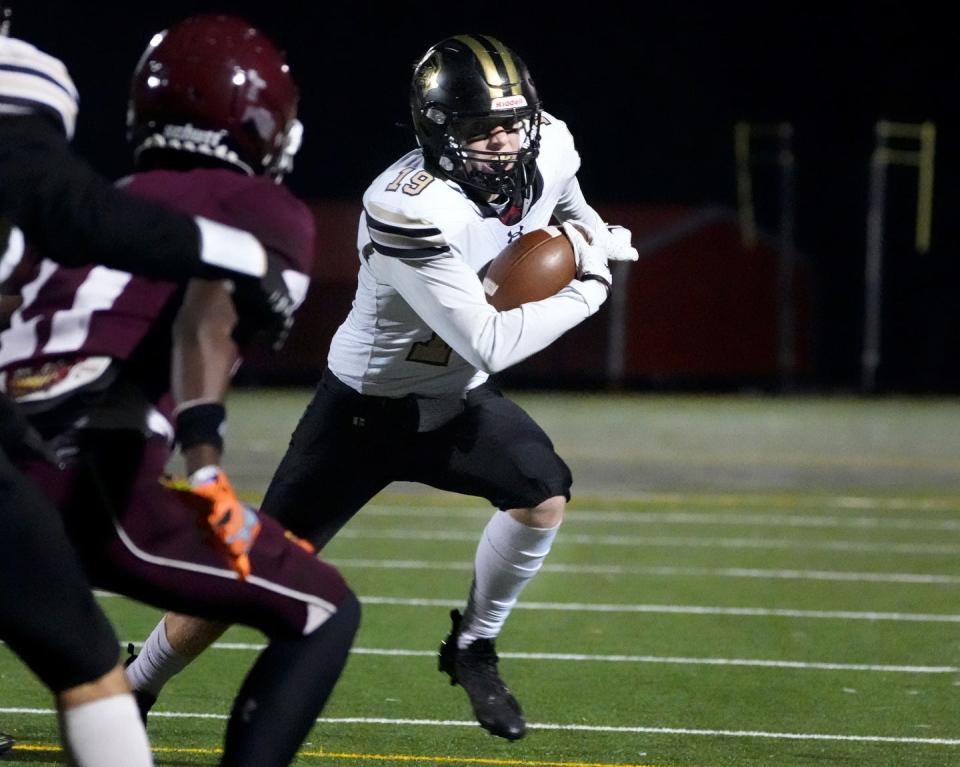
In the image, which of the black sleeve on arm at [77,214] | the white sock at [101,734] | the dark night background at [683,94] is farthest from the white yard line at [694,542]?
the dark night background at [683,94]

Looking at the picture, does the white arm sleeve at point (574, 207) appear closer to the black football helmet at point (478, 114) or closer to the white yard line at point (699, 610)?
the black football helmet at point (478, 114)

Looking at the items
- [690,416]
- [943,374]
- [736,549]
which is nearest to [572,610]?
[736,549]

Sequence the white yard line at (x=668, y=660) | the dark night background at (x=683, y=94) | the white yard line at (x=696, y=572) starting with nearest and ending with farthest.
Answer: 1. the white yard line at (x=668, y=660)
2. the white yard line at (x=696, y=572)
3. the dark night background at (x=683, y=94)

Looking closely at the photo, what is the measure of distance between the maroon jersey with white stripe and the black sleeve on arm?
0.16 metres

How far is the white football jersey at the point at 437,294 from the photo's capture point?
3.63m

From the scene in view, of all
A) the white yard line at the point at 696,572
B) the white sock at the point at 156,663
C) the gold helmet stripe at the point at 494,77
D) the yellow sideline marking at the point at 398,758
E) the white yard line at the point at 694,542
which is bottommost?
the white yard line at the point at 694,542

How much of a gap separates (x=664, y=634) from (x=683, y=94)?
75.2 feet

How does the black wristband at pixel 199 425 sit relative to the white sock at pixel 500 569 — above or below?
above

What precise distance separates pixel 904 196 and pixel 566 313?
2324cm

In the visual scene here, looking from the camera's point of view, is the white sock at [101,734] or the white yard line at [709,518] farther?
the white yard line at [709,518]

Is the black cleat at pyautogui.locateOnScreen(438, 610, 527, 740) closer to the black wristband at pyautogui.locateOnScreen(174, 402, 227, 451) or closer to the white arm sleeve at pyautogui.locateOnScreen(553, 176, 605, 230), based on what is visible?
the white arm sleeve at pyautogui.locateOnScreen(553, 176, 605, 230)

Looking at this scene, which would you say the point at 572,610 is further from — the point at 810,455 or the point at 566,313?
the point at 810,455

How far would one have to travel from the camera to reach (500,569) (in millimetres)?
4004

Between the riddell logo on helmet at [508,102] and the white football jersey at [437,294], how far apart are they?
0.20 metres
